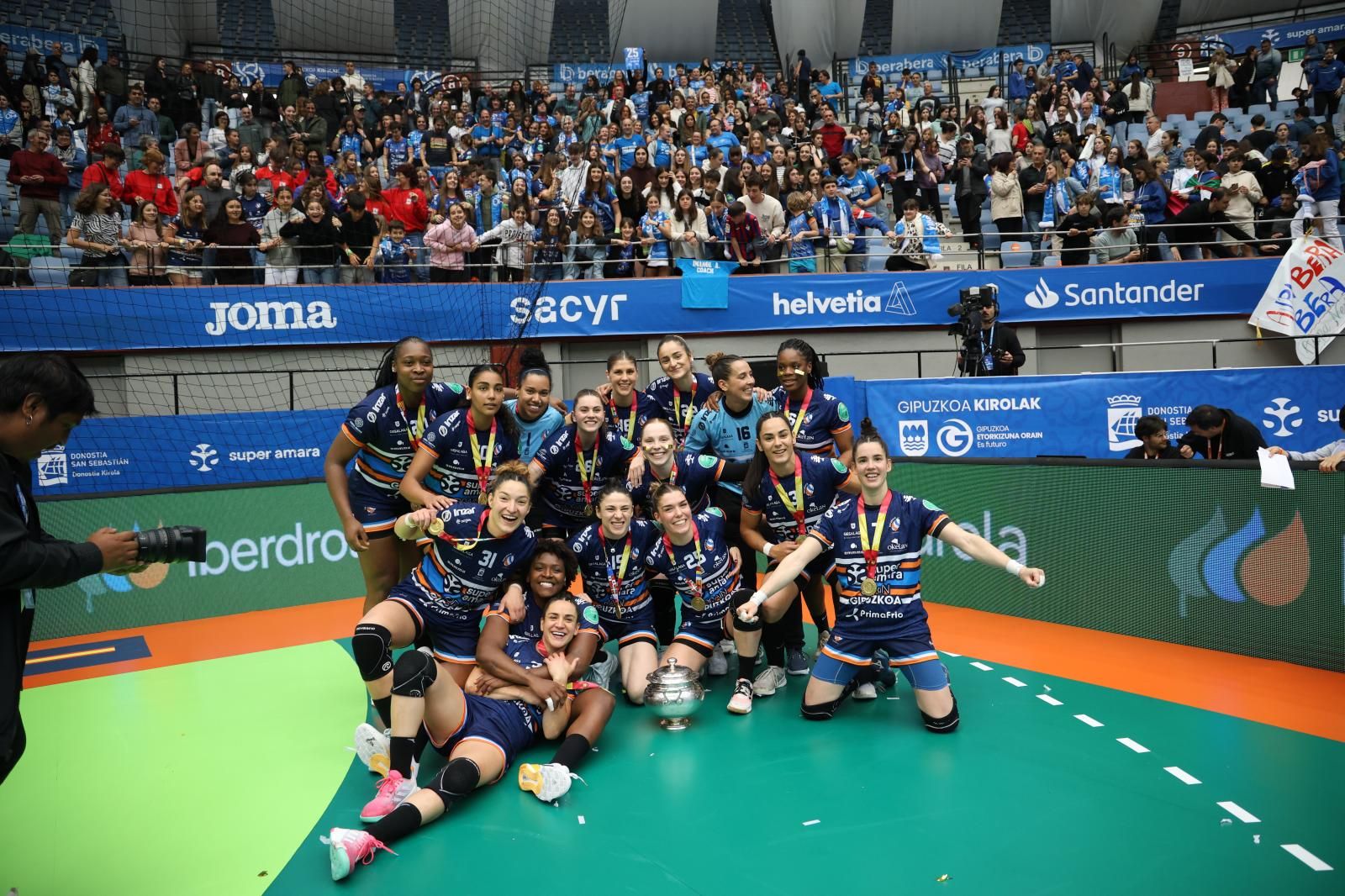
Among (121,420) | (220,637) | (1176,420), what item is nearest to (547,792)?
(220,637)

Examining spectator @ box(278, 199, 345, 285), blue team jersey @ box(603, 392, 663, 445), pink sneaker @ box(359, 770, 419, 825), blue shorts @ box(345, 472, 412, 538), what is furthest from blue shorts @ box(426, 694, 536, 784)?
spectator @ box(278, 199, 345, 285)

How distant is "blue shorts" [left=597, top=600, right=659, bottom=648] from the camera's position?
6.10 metres

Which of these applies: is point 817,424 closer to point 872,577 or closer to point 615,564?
point 872,577

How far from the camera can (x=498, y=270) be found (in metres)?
14.1

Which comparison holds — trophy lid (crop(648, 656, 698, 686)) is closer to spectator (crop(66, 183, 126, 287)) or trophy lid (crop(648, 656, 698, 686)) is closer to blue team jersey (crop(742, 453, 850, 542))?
blue team jersey (crop(742, 453, 850, 542))

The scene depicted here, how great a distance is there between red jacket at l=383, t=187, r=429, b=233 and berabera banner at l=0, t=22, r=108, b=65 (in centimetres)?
1115

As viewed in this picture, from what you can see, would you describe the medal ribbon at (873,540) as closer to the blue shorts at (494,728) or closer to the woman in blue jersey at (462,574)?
the woman in blue jersey at (462,574)

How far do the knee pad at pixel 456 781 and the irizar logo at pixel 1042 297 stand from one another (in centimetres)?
1322

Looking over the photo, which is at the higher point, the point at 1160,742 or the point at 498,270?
the point at 498,270

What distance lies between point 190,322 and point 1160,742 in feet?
39.5

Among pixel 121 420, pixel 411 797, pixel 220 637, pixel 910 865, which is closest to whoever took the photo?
pixel 910 865

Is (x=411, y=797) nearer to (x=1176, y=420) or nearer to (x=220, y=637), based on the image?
(x=220, y=637)

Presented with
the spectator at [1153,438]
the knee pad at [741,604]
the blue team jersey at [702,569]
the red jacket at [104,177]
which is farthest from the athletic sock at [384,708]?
the red jacket at [104,177]

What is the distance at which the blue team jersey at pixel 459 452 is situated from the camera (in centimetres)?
589
